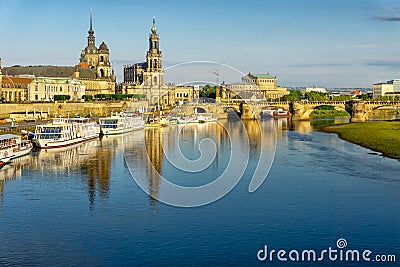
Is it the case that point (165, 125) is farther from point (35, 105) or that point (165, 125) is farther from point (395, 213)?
point (395, 213)

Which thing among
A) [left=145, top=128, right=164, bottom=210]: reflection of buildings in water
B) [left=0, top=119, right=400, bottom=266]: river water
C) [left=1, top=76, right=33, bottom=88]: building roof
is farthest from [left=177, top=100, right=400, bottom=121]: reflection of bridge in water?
[left=0, top=119, right=400, bottom=266]: river water

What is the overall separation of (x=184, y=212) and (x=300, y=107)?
248ft

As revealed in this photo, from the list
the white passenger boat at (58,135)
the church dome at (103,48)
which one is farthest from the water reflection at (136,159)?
the church dome at (103,48)

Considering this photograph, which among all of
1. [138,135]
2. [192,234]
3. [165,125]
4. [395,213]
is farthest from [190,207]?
[165,125]

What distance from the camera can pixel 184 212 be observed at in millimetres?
24297

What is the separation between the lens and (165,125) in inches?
3100

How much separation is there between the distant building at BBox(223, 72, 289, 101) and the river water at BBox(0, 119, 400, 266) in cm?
9402

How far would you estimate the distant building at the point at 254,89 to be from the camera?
14073cm

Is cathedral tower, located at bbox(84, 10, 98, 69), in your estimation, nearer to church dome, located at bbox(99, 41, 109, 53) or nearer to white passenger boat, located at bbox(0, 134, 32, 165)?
church dome, located at bbox(99, 41, 109, 53)

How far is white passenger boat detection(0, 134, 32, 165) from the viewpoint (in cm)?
3654

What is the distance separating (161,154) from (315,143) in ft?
51.0

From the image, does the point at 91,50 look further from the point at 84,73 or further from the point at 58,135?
the point at 58,135

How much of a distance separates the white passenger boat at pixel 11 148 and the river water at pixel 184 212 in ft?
2.00

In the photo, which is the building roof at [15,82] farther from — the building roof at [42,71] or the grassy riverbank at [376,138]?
the grassy riverbank at [376,138]
